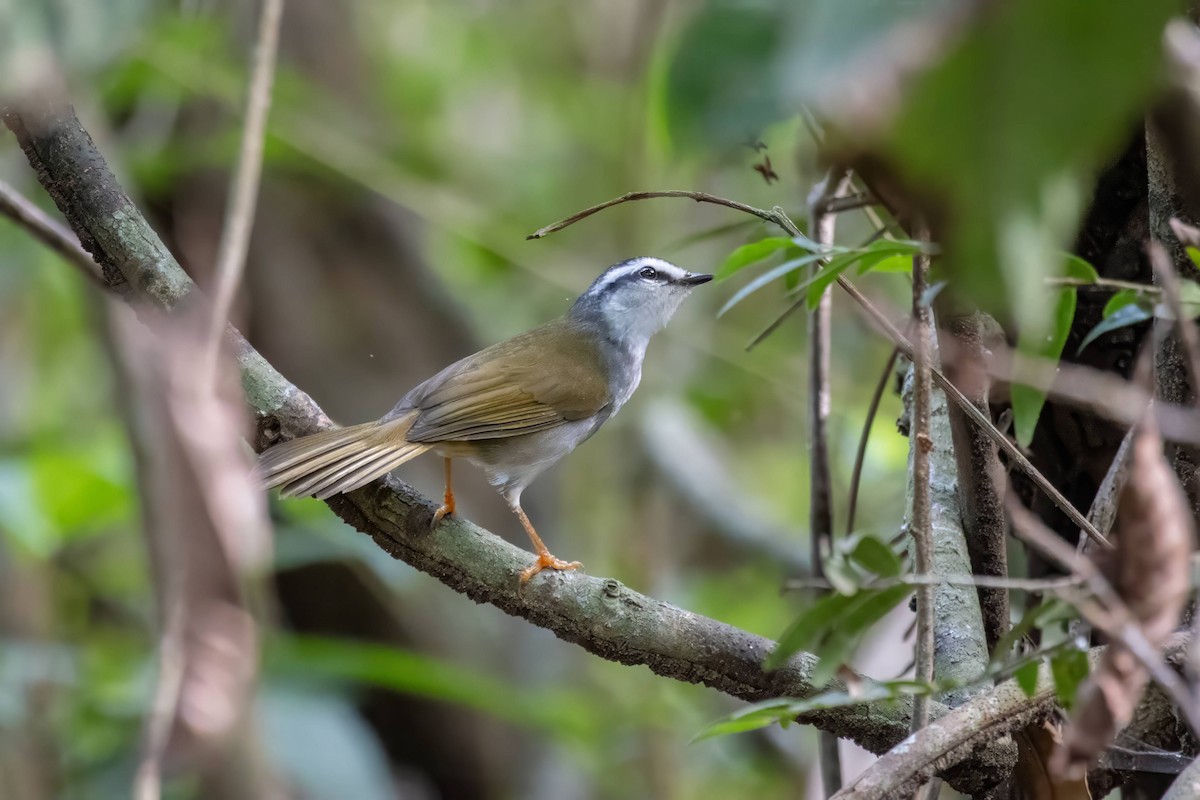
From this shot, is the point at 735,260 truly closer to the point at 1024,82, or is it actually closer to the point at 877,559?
the point at 877,559

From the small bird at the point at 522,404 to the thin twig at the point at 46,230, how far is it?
2.19 feet

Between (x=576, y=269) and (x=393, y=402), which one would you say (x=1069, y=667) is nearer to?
(x=576, y=269)

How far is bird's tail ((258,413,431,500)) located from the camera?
94.9 inches

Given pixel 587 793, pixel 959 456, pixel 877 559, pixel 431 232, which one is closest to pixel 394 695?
pixel 587 793

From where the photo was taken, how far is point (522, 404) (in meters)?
3.75

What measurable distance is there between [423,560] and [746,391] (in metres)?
4.60

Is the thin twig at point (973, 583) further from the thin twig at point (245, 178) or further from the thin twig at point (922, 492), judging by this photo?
the thin twig at point (245, 178)

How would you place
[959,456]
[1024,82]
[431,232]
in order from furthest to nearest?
[431,232]
[959,456]
[1024,82]

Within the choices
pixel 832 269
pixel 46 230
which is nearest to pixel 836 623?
pixel 832 269

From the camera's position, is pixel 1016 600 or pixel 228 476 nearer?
pixel 228 476

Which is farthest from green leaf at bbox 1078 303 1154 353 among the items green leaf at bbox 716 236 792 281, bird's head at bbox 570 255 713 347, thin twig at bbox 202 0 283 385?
bird's head at bbox 570 255 713 347

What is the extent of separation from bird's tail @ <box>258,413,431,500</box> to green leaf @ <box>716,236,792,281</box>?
3.22 feet

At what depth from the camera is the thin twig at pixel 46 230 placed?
2582 mm

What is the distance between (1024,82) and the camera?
44 centimetres
